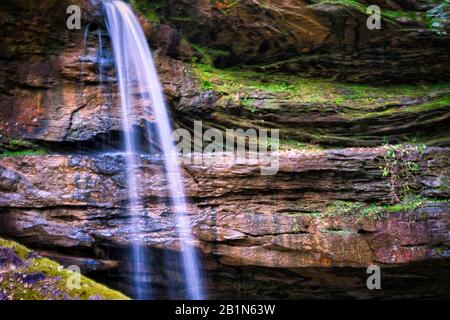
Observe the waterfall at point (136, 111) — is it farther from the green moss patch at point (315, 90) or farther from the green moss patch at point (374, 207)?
the green moss patch at point (374, 207)

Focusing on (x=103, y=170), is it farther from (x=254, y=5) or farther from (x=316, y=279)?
(x=254, y=5)

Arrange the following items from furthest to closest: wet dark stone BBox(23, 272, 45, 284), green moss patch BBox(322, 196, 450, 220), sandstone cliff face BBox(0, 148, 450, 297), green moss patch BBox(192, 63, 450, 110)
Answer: green moss patch BBox(192, 63, 450, 110)
green moss patch BBox(322, 196, 450, 220)
sandstone cliff face BBox(0, 148, 450, 297)
wet dark stone BBox(23, 272, 45, 284)

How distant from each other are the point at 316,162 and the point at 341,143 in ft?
5.93

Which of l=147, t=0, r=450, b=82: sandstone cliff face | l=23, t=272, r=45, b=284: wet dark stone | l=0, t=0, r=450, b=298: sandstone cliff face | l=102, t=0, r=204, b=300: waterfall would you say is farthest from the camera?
l=147, t=0, r=450, b=82: sandstone cliff face

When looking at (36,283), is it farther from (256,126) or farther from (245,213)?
(256,126)

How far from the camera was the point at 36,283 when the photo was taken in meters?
5.55

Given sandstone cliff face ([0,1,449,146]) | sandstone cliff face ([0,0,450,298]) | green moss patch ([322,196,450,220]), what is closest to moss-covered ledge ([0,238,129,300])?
sandstone cliff face ([0,0,450,298])

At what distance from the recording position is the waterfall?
8.21m

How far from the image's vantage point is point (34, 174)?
815 cm

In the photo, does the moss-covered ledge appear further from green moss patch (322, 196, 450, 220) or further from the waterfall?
green moss patch (322, 196, 450, 220)

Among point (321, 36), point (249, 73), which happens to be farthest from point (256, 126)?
point (321, 36)

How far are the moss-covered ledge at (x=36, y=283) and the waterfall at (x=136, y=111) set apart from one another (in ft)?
7.59

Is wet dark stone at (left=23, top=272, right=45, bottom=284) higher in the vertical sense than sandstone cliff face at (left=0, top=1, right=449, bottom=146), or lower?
lower

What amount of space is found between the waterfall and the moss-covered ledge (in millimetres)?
2315
